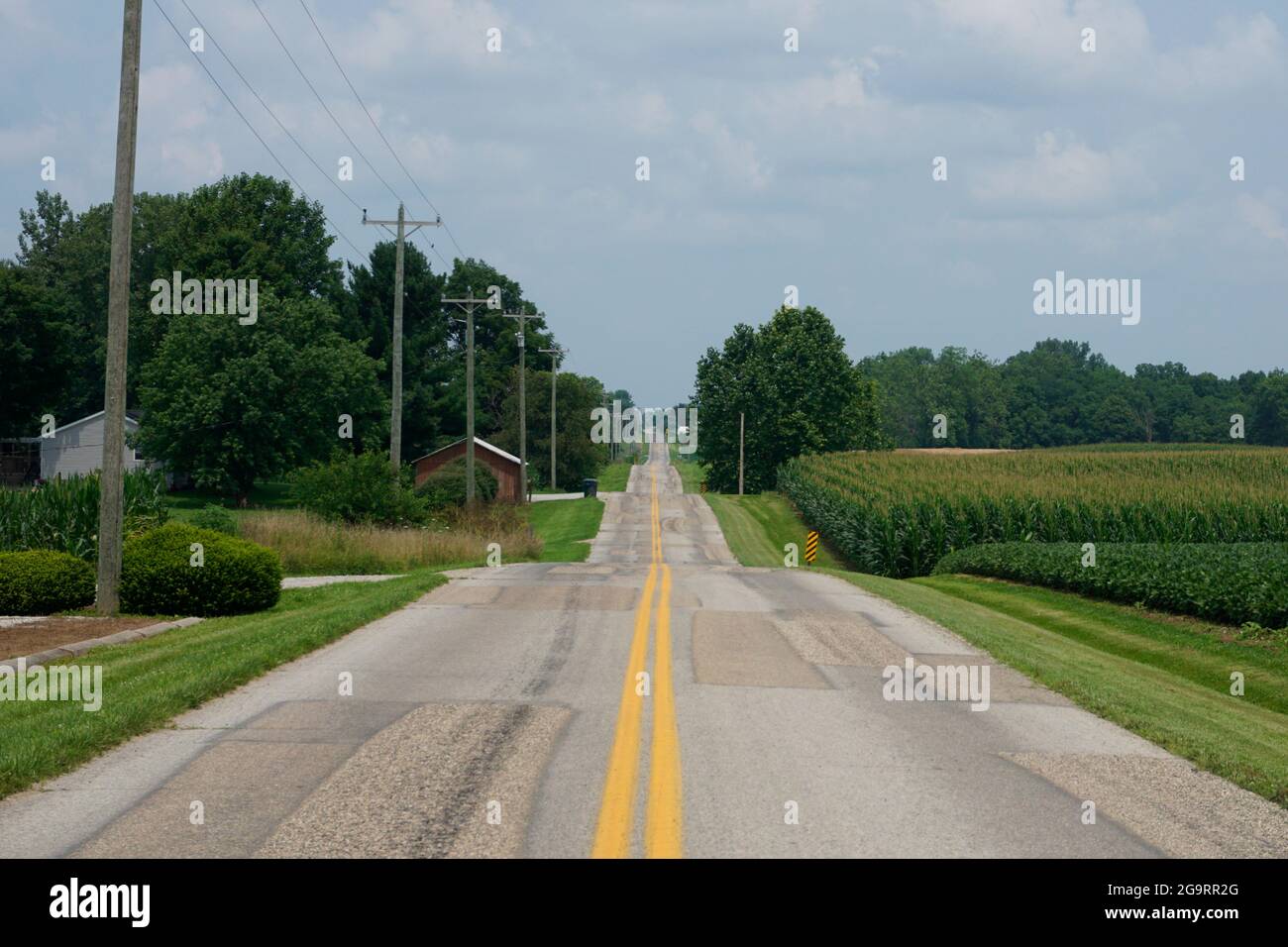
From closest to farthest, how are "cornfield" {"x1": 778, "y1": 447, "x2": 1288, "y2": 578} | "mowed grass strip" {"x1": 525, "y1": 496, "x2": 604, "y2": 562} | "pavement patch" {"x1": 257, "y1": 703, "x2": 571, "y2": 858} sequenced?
"pavement patch" {"x1": 257, "y1": 703, "x2": 571, "y2": 858} → "cornfield" {"x1": 778, "y1": 447, "x2": 1288, "y2": 578} → "mowed grass strip" {"x1": 525, "y1": 496, "x2": 604, "y2": 562}

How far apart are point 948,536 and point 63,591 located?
33.6 meters

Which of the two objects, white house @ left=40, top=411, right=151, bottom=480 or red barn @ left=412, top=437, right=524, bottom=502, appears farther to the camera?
red barn @ left=412, top=437, right=524, bottom=502

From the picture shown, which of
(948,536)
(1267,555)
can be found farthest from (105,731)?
(948,536)

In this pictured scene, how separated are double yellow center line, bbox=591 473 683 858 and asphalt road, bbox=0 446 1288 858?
26mm

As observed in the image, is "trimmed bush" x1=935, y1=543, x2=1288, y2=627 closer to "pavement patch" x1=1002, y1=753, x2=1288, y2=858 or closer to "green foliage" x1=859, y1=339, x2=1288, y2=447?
"pavement patch" x1=1002, y1=753, x2=1288, y2=858

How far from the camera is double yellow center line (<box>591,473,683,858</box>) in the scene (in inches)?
277

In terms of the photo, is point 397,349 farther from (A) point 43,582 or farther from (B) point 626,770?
(B) point 626,770


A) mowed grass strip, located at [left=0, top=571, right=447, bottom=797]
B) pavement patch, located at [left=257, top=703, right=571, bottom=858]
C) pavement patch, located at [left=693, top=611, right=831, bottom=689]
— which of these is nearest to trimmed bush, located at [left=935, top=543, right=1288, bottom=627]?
pavement patch, located at [left=693, top=611, right=831, bottom=689]

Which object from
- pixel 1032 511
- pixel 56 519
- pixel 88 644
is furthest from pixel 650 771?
pixel 1032 511

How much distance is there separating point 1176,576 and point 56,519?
73.9ft

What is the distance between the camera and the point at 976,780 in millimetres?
8789

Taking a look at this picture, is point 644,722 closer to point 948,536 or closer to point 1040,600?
point 1040,600

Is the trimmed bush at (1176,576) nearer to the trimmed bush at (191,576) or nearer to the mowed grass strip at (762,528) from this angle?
the trimmed bush at (191,576)

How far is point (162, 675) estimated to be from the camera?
12.7 metres
